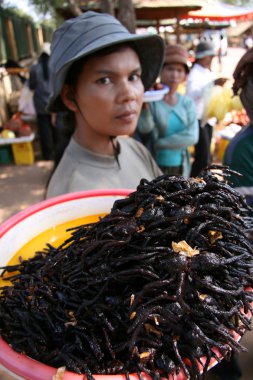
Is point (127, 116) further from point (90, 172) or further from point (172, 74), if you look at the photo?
point (172, 74)

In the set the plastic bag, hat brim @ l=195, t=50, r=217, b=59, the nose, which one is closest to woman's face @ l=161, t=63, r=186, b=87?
hat brim @ l=195, t=50, r=217, b=59

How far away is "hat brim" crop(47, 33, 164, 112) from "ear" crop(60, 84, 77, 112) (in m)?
0.03

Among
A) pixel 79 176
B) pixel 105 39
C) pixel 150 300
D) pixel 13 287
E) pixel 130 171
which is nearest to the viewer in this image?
pixel 150 300

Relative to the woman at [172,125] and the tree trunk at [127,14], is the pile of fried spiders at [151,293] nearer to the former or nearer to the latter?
the woman at [172,125]

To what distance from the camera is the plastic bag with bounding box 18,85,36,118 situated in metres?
6.80

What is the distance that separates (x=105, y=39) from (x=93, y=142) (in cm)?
42

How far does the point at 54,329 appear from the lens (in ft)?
2.46

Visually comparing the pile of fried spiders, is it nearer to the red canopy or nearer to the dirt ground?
the dirt ground

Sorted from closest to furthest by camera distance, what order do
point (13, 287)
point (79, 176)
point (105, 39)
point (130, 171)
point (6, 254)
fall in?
1. point (13, 287)
2. point (6, 254)
3. point (105, 39)
4. point (79, 176)
5. point (130, 171)

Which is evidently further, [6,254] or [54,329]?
[6,254]

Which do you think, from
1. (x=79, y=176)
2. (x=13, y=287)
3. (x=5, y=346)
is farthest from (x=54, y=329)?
→ (x=79, y=176)

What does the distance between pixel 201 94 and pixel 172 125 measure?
1.92m

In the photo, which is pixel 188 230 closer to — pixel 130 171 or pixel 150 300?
pixel 150 300

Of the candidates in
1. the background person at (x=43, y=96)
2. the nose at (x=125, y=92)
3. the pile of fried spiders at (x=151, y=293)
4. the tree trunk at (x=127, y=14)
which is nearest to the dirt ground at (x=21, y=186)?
the background person at (x=43, y=96)
